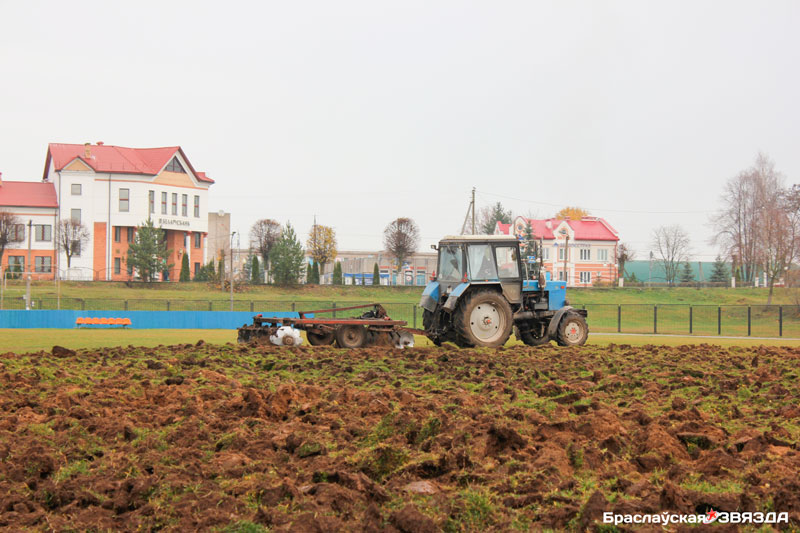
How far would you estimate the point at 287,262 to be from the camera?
60.7 metres

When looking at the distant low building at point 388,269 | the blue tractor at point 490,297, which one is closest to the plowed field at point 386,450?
the blue tractor at point 490,297

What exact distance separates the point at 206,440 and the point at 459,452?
271 centimetres

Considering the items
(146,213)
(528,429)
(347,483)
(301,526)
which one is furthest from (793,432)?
(146,213)

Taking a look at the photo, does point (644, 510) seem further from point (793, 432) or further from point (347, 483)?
point (793, 432)

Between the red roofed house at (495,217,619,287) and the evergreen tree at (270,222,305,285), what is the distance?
29687 millimetres

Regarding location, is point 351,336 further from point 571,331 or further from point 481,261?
point 571,331

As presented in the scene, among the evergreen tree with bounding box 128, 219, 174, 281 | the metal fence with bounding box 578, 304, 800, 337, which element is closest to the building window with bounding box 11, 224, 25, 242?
the evergreen tree with bounding box 128, 219, 174, 281

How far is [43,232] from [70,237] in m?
3.79

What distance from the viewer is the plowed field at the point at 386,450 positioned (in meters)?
5.82

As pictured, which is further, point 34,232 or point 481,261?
point 34,232

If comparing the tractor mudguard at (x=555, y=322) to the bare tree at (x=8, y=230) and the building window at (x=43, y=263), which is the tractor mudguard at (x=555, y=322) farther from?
the building window at (x=43, y=263)

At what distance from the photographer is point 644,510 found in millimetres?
5695

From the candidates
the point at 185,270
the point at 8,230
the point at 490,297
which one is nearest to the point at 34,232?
the point at 8,230

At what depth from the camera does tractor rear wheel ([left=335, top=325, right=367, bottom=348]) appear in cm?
1956
